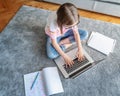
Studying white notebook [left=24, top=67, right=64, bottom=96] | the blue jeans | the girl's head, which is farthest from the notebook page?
the girl's head

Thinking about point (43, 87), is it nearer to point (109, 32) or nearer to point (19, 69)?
point (19, 69)

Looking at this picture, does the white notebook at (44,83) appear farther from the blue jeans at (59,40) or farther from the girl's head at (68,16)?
the girl's head at (68,16)

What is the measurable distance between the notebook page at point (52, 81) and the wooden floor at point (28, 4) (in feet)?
2.12

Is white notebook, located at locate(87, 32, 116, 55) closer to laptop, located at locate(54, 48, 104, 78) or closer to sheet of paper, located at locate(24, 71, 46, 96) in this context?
laptop, located at locate(54, 48, 104, 78)

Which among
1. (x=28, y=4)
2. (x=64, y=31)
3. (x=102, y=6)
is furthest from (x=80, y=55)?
(x=28, y=4)

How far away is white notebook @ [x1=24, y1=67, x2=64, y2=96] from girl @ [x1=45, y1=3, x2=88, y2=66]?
12cm

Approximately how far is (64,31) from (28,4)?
68 centimetres

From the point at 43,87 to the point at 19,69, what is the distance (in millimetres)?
235

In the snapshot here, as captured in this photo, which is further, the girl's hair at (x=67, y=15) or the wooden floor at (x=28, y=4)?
the wooden floor at (x=28, y=4)

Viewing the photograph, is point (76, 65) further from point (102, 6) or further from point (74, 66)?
point (102, 6)

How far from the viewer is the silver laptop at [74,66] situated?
116cm

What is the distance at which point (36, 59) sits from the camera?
4.11 ft

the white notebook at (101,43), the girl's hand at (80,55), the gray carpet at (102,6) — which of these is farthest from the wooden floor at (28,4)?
the girl's hand at (80,55)

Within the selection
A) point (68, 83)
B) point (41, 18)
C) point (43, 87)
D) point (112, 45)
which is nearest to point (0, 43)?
point (41, 18)
